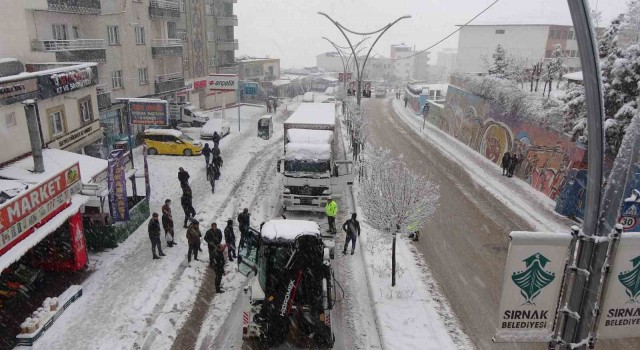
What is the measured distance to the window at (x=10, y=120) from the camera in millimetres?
14789

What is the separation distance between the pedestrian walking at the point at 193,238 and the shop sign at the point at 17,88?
7896mm

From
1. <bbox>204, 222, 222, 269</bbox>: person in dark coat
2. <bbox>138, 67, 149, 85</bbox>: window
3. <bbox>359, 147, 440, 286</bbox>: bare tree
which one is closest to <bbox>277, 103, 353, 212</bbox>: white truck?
<bbox>359, 147, 440, 286</bbox>: bare tree

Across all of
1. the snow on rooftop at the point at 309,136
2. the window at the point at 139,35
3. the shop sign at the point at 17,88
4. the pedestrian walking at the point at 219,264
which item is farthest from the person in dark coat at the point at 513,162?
the window at the point at 139,35

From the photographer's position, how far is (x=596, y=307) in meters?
4.40

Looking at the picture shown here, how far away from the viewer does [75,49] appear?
2344cm

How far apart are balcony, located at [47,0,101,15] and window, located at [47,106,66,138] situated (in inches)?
329

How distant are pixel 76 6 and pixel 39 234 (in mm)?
19917

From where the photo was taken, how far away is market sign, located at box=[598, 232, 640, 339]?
427cm

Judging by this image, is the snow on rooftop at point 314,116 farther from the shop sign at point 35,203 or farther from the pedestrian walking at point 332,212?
the shop sign at point 35,203

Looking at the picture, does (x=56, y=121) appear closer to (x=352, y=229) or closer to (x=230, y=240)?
(x=230, y=240)

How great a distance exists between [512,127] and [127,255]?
21696 millimetres

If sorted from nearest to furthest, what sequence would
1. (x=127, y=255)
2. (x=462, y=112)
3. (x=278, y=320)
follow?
(x=278, y=320) < (x=127, y=255) < (x=462, y=112)

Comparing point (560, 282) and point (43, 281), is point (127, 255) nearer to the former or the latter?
point (43, 281)

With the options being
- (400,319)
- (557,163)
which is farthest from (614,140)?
(400,319)
